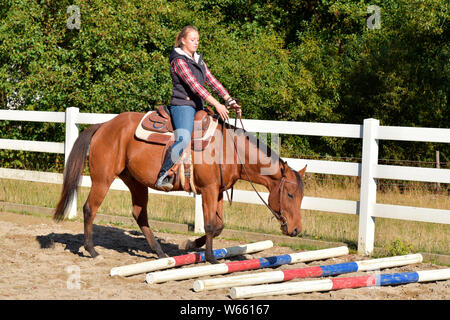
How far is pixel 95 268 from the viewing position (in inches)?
250

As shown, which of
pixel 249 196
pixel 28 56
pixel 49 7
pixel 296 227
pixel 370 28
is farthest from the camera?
pixel 370 28

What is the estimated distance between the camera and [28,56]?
1548cm

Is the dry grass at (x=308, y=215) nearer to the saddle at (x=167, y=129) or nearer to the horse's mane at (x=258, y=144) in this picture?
the horse's mane at (x=258, y=144)

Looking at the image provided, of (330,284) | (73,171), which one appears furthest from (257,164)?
(73,171)

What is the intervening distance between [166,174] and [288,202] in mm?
1338

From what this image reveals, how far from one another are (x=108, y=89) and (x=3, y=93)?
3309 millimetres

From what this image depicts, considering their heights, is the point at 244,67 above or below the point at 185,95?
above

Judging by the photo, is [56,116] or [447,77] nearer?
[56,116]

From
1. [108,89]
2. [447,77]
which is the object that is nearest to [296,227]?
[108,89]

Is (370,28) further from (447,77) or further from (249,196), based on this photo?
(249,196)

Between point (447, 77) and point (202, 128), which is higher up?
point (447, 77)

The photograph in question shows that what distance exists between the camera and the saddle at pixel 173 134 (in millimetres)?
6480

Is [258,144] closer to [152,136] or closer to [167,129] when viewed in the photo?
[167,129]
